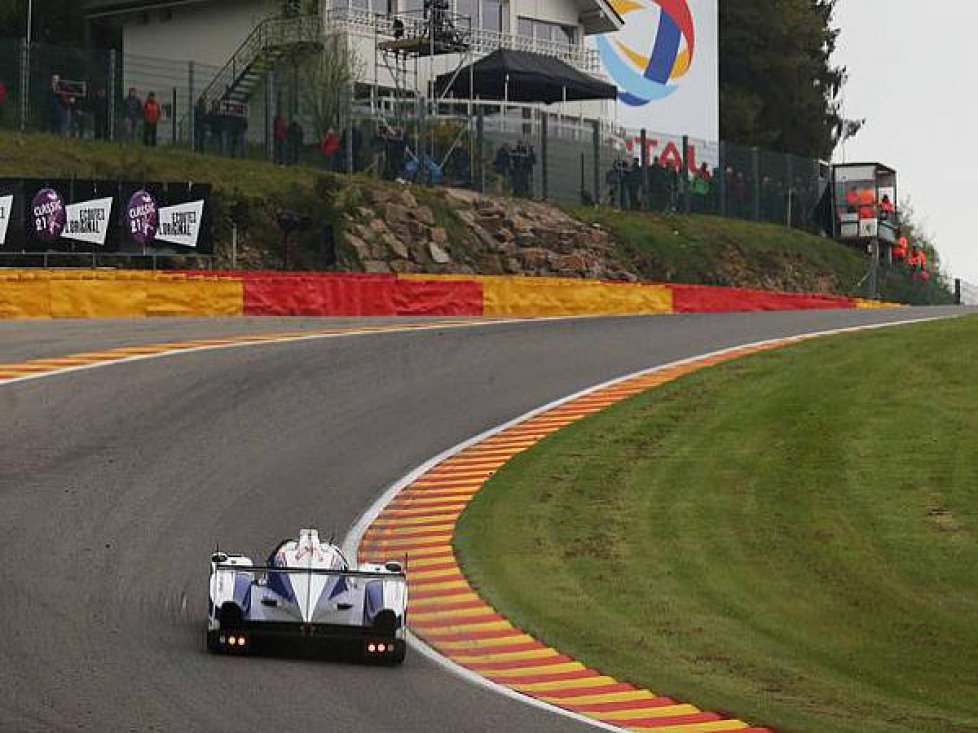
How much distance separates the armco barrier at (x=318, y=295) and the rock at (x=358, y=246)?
5291mm

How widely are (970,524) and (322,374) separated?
10.7 m

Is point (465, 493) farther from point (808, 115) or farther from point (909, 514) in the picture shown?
point (808, 115)

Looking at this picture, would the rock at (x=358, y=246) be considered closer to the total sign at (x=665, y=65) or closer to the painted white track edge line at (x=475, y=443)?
the painted white track edge line at (x=475, y=443)

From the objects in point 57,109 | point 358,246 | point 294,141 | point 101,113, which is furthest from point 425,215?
point 57,109

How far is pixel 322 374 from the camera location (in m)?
27.0

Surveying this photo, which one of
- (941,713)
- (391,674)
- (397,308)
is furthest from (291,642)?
(397,308)

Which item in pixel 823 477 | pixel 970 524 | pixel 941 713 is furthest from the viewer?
pixel 823 477

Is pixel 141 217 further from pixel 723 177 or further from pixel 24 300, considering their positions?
pixel 723 177

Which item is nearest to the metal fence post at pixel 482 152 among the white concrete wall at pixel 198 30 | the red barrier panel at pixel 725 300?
the red barrier panel at pixel 725 300

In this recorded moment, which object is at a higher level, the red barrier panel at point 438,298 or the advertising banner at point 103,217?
the advertising banner at point 103,217

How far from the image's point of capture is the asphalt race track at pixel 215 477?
38.7ft

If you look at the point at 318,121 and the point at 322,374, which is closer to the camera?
the point at 322,374

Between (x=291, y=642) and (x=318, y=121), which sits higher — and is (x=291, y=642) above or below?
below

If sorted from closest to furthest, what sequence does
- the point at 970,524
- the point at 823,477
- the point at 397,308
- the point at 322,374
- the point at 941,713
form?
the point at 941,713 < the point at 970,524 < the point at 823,477 < the point at 322,374 < the point at 397,308
